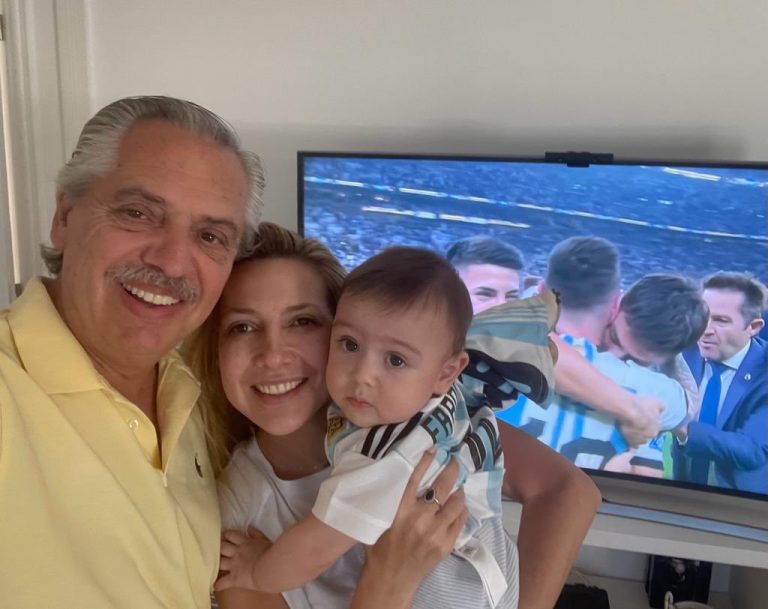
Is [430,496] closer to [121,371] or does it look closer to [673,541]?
[121,371]

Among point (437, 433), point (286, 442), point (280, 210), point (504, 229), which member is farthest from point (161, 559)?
point (280, 210)

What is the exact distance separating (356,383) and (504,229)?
1.11m

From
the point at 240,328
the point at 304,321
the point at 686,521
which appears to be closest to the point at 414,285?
the point at 304,321

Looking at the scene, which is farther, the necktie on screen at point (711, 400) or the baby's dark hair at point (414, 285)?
the necktie on screen at point (711, 400)

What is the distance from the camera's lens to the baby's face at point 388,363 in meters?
1.07

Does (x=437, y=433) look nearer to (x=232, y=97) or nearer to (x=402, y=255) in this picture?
(x=402, y=255)

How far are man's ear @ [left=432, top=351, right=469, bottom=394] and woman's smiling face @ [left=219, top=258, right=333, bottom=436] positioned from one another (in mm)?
211

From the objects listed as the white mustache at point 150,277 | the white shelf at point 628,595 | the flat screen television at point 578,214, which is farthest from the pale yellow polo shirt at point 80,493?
the white shelf at point 628,595

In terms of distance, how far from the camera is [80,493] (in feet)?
3.09

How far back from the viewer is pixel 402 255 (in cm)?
115

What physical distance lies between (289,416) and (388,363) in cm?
20

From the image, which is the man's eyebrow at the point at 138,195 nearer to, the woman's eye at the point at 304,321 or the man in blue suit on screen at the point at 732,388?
the woman's eye at the point at 304,321

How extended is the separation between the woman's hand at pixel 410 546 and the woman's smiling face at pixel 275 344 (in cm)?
23

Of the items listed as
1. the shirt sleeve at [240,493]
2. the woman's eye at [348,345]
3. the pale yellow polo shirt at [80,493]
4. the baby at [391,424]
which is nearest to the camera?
the pale yellow polo shirt at [80,493]
